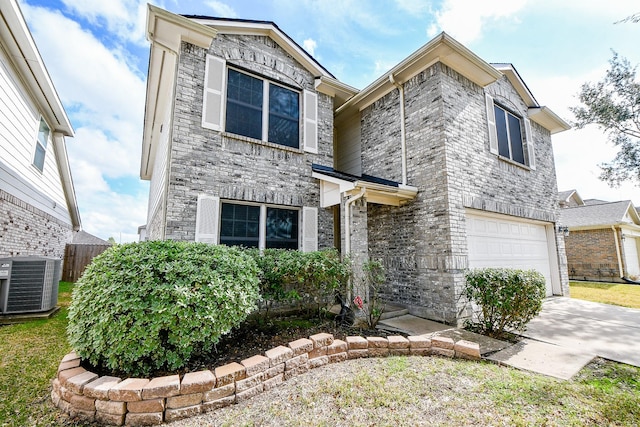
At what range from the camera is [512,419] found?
245 cm

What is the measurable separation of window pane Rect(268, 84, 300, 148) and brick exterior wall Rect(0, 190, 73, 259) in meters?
5.78

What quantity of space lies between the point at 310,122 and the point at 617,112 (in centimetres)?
1155

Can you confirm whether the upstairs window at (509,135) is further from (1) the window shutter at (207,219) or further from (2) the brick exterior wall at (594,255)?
(2) the brick exterior wall at (594,255)

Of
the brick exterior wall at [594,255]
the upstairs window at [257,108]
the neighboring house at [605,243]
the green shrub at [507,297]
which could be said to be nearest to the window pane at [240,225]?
the upstairs window at [257,108]

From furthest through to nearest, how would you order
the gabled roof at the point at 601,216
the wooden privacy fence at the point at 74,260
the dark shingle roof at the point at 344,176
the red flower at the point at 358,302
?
the gabled roof at the point at 601,216
the wooden privacy fence at the point at 74,260
the dark shingle roof at the point at 344,176
the red flower at the point at 358,302

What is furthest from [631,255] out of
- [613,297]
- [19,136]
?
[19,136]

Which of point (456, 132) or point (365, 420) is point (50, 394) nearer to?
point (365, 420)

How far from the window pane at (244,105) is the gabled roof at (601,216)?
14634 millimetres

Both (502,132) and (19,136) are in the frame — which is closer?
(19,136)

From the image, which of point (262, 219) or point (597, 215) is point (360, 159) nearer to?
point (262, 219)

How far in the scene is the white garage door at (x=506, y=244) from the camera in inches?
262

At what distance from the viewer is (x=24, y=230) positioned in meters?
7.09

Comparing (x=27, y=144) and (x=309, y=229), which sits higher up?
(x=27, y=144)

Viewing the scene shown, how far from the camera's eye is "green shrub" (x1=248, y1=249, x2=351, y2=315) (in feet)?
15.1
